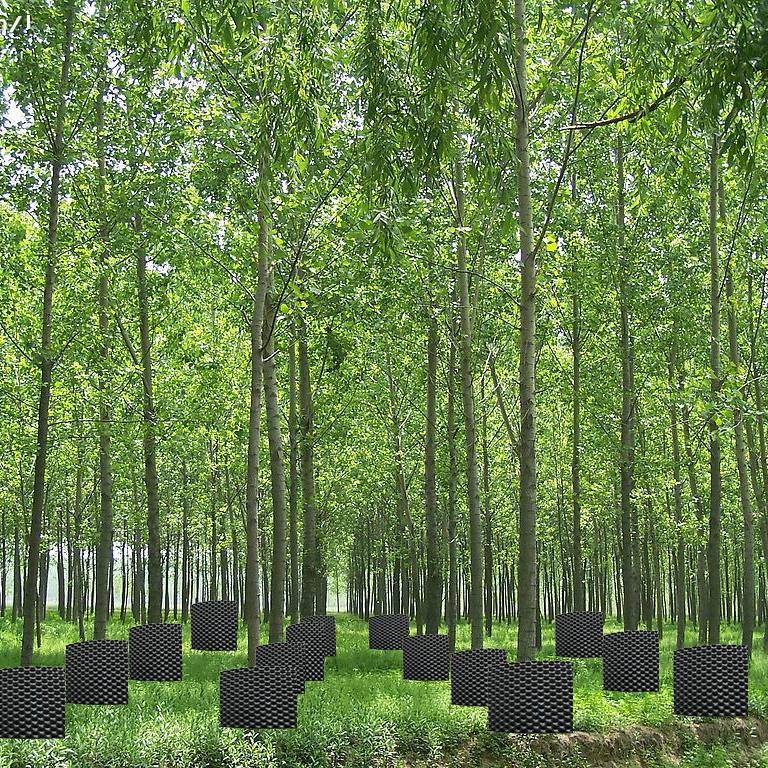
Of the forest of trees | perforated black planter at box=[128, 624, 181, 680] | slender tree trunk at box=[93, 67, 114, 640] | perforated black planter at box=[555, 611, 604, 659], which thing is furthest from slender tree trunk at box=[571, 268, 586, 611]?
slender tree trunk at box=[93, 67, 114, 640]

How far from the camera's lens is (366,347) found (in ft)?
66.8

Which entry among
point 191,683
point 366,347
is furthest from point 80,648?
point 366,347

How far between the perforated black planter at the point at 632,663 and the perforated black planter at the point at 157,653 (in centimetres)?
560

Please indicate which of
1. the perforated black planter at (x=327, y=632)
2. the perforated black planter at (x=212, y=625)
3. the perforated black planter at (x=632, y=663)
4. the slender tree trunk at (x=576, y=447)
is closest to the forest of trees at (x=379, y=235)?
the slender tree trunk at (x=576, y=447)

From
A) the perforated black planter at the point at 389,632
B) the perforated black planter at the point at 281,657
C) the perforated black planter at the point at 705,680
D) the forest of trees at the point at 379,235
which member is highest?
the forest of trees at the point at 379,235

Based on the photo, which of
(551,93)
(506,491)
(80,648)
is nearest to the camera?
(80,648)

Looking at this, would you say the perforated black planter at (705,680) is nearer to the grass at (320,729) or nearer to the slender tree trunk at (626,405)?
the grass at (320,729)

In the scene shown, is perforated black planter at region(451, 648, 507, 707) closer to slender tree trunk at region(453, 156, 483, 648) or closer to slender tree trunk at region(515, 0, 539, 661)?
slender tree trunk at region(515, 0, 539, 661)

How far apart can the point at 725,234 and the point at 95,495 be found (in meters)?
18.9

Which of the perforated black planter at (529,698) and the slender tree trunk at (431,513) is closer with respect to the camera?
the perforated black planter at (529,698)

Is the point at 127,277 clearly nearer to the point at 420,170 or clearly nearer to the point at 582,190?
the point at 582,190

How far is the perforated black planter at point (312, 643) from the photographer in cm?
1172

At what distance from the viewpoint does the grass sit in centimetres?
747

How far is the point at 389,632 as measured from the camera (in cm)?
1493
